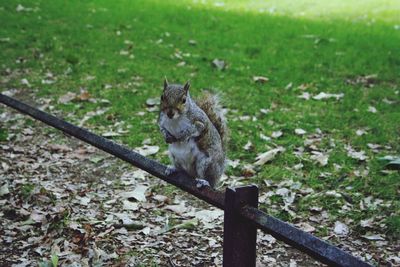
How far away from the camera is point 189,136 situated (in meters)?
2.64

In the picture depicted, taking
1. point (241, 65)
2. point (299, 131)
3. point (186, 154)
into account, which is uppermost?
point (186, 154)

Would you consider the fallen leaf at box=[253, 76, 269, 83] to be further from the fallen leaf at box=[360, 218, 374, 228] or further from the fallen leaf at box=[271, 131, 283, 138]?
the fallen leaf at box=[360, 218, 374, 228]

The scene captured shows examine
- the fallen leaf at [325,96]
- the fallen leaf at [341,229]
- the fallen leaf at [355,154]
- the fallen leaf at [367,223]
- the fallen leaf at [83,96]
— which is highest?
the fallen leaf at [325,96]

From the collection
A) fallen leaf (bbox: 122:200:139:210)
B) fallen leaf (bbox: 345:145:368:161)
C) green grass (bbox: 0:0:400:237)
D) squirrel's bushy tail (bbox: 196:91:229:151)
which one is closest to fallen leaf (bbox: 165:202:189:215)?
fallen leaf (bbox: 122:200:139:210)

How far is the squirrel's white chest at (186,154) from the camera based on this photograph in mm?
2707

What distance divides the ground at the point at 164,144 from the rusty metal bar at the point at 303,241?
4.98 ft

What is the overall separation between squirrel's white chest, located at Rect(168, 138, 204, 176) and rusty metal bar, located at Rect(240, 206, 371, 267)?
3.25 ft

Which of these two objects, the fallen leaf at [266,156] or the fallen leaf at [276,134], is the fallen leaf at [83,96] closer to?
the fallen leaf at [276,134]

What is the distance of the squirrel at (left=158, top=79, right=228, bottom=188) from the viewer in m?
2.56

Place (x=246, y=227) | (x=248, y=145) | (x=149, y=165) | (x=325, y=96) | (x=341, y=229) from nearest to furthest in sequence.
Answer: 1. (x=246, y=227)
2. (x=149, y=165)
3. (x=341, y=229)
4. (x=248, y=145)
5. (x=325, y=96)

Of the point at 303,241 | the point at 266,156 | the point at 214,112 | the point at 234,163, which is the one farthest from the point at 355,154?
the point at 303,241

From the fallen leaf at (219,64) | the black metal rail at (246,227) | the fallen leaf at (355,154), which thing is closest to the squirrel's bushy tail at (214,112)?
the black metal rail at (246,227)

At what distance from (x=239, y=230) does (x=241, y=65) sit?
522 centimetres

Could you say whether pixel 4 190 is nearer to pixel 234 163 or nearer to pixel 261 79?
pixel 234 163
